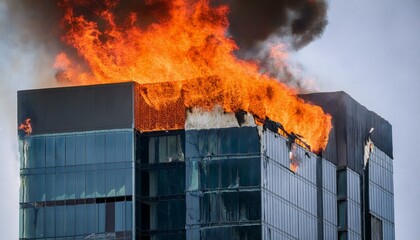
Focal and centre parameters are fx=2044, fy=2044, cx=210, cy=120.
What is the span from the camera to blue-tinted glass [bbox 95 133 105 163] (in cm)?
16475

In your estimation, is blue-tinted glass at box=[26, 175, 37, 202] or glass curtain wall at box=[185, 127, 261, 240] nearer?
glass curtain wall at box=[185, 127, 261, 240]

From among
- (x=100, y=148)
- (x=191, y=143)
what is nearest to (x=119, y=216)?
(x=100, y=148)

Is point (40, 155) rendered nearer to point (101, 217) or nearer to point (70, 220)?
point (70, 220)

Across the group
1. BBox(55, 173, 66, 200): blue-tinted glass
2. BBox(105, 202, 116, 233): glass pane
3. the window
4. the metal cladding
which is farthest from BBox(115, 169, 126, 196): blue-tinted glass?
the metal cladding

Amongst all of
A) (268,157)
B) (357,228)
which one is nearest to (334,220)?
(357,228)

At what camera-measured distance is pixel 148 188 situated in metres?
166

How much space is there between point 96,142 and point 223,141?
10.3 m

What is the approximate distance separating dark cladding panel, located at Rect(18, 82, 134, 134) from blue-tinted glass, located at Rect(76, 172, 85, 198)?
3.69 m

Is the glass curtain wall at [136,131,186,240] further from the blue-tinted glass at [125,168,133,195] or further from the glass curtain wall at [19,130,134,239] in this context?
the glass curtain wall at [19,130,134,239]

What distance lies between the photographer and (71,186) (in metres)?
165

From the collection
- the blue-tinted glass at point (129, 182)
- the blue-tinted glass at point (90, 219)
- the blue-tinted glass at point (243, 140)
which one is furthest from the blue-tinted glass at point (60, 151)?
the blue-tinted glass at point (243, 140)

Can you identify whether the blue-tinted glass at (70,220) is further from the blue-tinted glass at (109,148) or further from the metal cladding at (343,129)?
the metal cladding at (343,129)

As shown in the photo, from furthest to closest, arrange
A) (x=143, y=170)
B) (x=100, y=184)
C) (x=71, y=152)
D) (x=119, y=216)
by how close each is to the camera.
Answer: (x=71, y=152)
(x=143, y=170)
(x=100, y=184)
(x=119, y=216)

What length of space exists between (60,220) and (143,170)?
7828 millimetres
